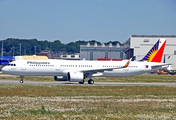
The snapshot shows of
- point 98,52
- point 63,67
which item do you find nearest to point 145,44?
point 98,52

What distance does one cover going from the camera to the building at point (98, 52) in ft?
541

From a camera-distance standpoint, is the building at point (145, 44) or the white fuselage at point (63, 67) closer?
the white fuselage at point (63, 67)

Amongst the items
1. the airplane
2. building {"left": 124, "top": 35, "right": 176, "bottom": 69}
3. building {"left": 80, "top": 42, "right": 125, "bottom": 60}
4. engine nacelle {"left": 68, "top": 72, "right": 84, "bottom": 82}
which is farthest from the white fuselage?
building {"left": 80, "top": 42, "right": 125, "bottom": 60}

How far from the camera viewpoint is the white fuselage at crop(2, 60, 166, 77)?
4569 cm

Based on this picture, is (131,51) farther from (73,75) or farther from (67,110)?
(67,110)

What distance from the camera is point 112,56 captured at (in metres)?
175

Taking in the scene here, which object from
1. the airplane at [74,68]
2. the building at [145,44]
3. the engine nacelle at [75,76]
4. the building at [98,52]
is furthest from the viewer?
the building at [98,52]

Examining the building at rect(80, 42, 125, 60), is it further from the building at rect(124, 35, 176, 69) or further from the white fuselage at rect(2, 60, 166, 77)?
the white fuselage at rect(2, 60, 166, 77)

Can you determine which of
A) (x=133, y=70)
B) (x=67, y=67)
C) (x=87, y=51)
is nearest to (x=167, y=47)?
(x=87, y=51)

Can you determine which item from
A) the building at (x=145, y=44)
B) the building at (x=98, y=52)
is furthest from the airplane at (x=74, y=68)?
the building at (x=98, y=52)

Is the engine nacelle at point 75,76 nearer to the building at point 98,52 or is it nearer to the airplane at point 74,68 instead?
the airplane at point 74,68

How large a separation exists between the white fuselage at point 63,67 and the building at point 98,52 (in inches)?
4292

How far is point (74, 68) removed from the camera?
157 ft

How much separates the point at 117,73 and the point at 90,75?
528cm
